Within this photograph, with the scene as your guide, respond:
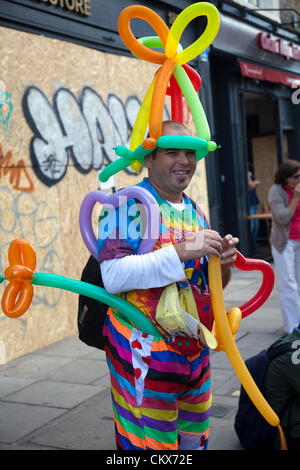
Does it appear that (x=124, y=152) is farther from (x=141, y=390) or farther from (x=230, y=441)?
(x=230, y=441)

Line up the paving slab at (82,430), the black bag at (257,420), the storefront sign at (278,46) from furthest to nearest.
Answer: the storefront sign at (278,46)
the paving slab at (82,430)
the black bag at (257,420)

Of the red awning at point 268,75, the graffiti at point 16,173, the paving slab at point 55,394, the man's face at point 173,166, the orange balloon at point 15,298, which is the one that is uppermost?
the red awning at point 268,75

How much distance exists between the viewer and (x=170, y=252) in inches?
82.4

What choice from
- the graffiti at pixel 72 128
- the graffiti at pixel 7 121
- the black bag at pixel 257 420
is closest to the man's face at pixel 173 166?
the black bag at pixel 257 420

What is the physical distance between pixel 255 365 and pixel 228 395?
3.68ft

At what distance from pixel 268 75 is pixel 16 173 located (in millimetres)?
7514

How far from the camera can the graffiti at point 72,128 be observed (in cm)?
599

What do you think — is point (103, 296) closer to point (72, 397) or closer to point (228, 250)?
point (228, 250)

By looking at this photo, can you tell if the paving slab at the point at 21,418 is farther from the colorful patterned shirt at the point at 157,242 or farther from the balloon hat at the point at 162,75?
the balloon hat at the point at 162,75

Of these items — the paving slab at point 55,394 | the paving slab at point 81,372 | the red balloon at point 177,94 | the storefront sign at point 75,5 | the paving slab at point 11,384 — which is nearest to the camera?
the red balloon at point 177,94

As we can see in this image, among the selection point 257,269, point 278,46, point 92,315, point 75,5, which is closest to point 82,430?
point 92,315

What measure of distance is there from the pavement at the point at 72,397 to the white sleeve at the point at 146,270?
179 centimetres

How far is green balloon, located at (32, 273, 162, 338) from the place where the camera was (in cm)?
215

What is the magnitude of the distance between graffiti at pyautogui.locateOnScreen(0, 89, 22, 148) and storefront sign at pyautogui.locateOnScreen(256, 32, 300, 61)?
7.22 m
